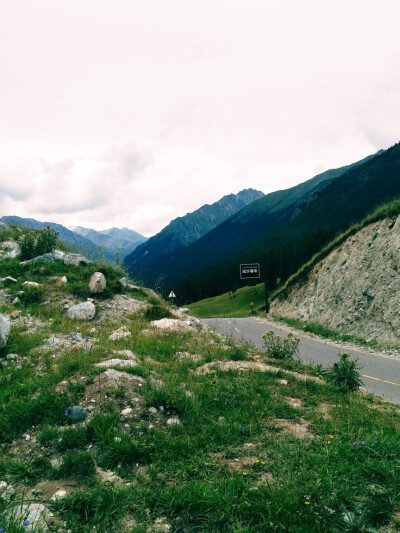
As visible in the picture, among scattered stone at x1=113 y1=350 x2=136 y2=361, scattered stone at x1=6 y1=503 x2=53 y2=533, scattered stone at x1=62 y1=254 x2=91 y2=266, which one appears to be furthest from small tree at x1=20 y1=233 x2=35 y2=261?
scattered stone at x1=6 y1=503 x2=53 y2=533

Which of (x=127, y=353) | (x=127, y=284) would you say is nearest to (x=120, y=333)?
(x=127, y=353)

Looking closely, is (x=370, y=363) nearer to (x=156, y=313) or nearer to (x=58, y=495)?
(x=156, y=313)

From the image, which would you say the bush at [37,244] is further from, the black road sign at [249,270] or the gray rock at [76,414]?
the black road sign at [249,270]

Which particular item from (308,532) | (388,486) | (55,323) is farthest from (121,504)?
(55,323)

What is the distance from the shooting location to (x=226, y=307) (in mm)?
79375

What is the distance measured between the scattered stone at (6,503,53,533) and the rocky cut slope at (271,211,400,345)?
67.4ft

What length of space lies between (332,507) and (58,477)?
11.8ft

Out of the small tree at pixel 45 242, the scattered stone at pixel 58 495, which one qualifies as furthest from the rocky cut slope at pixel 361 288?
the small tree at pixel 45 242

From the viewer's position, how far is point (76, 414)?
579 cm

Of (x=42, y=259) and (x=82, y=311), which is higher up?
(x=42, y=259)

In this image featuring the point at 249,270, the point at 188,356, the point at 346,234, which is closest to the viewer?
the point at 188,356

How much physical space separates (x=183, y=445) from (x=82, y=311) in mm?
9332

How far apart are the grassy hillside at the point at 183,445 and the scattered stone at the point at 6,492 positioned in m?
0.05

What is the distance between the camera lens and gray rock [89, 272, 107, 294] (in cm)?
1546
